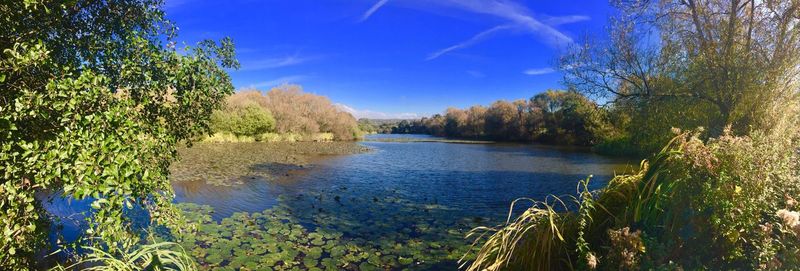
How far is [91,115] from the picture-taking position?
10.7ft

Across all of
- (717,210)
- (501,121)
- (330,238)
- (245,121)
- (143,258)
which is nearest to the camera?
(717,210)

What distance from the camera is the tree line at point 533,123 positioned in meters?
51.1

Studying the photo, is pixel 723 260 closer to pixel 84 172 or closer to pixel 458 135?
pixel 84 172

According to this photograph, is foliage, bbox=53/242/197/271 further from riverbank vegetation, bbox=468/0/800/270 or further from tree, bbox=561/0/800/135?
tree, bbox=561/0/800/135

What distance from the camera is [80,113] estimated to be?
3.39 meters

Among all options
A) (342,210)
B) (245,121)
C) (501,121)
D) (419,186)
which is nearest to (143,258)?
(342,210)

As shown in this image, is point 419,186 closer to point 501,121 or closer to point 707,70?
point 707,70

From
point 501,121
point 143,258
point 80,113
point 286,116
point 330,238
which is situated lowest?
point 330,238

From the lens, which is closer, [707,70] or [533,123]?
[707,70]

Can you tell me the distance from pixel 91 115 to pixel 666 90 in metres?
15.9

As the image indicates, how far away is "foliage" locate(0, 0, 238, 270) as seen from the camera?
3.21 metres

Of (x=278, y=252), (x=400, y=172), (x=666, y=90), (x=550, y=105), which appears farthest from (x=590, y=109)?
(x=550, y=105)

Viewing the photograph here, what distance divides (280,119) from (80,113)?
172 ft

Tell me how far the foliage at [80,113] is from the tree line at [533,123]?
36451 millimetres
